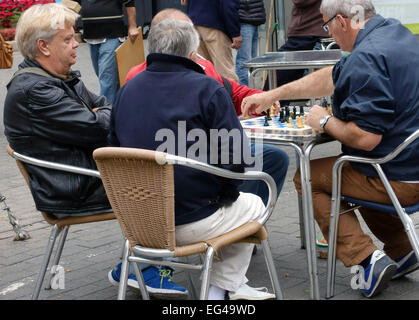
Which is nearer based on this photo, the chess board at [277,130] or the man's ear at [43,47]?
the chess board at [277,130]

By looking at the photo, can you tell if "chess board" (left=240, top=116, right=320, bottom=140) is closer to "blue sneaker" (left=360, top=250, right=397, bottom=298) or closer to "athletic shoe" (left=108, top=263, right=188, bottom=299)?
"blue sneaker" (left=360, top=250, right=397, bottom=298)

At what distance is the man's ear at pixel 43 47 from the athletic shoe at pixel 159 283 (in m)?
1.20

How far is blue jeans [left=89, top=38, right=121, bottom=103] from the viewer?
759 cm

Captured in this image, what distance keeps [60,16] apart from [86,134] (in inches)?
26.4

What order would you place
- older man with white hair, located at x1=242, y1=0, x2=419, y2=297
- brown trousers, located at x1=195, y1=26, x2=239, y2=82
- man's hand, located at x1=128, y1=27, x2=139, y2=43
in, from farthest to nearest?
1. brown trousers, located at x1=195, y1=26, x2=239, y2=82
2. man's hand, located at x1=128, y1=27, x2=139, y2=43
3. older man with white hair, located at x1=242, y1=0, x2=419, y2=297

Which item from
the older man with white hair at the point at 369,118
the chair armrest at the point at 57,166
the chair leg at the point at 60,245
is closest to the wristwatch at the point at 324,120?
the older man with white hair at the point at 369,118

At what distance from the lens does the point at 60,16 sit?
387cm

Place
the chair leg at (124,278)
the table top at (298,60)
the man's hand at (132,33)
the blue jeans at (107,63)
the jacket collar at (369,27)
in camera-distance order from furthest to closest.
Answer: the blue jeans at (107,63) < the man's hand at (132,33) < the table top at (298,60) < the jacket collar at (369,27) < the chair leg at (124,278)

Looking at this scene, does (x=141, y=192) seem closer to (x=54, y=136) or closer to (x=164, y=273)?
(x=54, y=136)

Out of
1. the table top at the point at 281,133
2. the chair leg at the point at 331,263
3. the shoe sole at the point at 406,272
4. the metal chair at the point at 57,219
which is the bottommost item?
the shoe sole at the point at 406,272

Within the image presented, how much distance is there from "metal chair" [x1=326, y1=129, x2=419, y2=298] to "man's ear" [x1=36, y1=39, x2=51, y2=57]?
1568mm

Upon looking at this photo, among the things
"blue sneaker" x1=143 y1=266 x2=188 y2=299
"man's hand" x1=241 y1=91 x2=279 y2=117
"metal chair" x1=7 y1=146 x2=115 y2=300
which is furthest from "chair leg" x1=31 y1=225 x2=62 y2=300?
"man's hand" x1=241 y1=91 x2=279 y2=117

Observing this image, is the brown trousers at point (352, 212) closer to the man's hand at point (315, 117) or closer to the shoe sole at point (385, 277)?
the shoe sole at point (385, 277)

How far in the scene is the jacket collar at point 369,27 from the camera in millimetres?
3664
